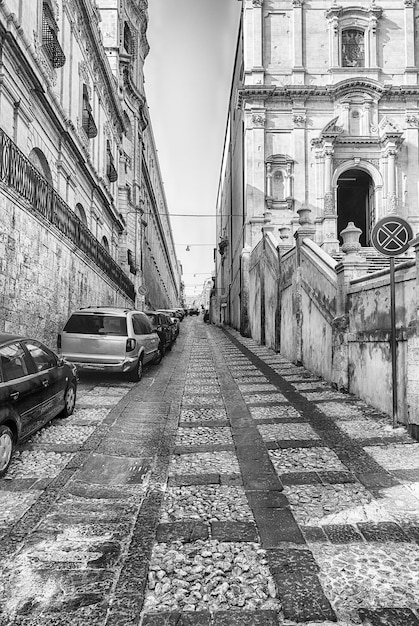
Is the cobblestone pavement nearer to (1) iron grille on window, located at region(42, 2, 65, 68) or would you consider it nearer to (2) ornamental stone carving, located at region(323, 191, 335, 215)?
(1) iron grille on window, located at region(42, 2, 65, 68)

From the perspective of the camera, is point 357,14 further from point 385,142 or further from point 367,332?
point 367,332

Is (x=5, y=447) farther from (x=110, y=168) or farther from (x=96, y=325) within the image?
(x=110, y=168)

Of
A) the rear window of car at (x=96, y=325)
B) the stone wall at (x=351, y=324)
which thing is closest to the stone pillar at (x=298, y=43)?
the stone wall at (x=351, y=324)

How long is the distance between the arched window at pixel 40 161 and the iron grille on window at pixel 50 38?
3.40 m

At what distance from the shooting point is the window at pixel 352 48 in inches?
1196

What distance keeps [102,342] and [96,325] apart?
18.7 inches

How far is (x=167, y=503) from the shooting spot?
3.77 metres

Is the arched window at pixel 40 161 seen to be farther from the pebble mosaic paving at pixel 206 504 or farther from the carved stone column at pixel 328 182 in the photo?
the carved stone column at pixel 328 182

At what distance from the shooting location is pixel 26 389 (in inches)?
192

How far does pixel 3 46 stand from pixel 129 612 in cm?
1338

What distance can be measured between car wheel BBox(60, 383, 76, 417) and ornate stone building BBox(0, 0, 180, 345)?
2974 millimetres

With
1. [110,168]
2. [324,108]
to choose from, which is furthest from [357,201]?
[110,168]

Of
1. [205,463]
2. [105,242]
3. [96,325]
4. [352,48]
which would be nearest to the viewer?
[205,463]

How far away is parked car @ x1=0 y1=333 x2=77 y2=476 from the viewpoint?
A: 435 centimetres
